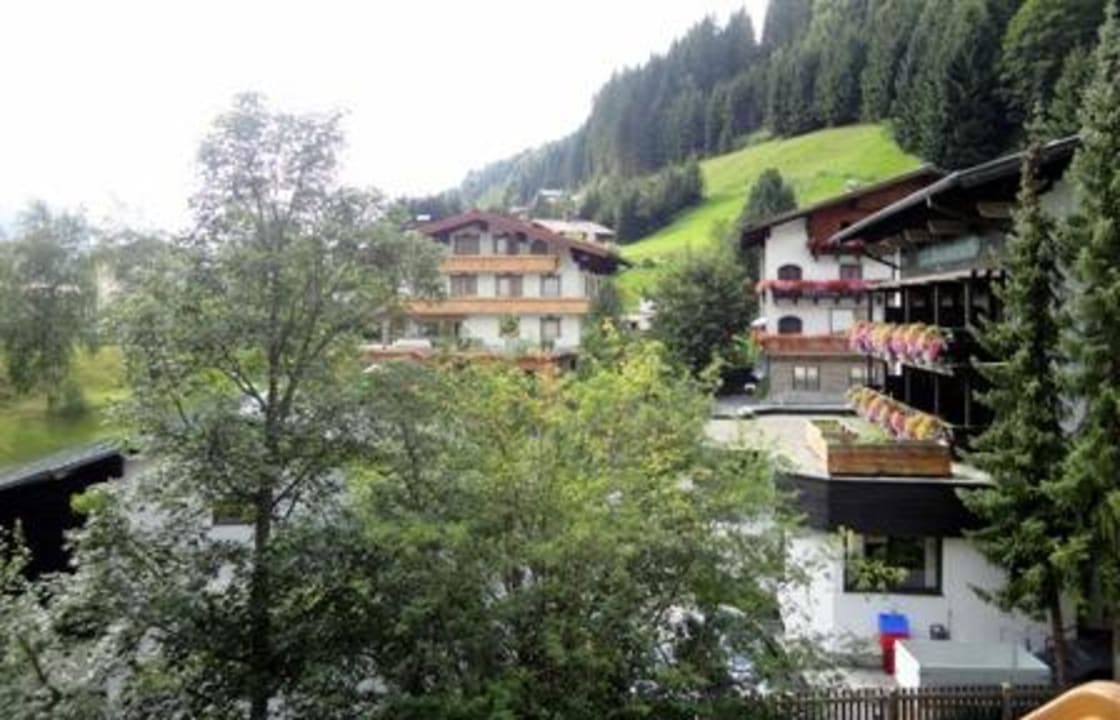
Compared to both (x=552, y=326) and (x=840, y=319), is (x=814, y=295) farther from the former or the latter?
(x=552, y=326)

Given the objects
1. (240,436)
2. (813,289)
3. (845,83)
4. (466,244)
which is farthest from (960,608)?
(845,83)

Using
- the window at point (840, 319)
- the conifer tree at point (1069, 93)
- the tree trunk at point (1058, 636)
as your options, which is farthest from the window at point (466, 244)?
the tree trunk at point (1058, 636)

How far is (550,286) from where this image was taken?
49.6 meters

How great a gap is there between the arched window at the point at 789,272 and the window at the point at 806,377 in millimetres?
4815

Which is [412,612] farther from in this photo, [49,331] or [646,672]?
[49,331]

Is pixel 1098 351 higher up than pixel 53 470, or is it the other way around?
pixel 1098 351

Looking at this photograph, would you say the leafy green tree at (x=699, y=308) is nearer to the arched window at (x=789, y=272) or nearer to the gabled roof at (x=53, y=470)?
the arched window at (x=789, y=272)

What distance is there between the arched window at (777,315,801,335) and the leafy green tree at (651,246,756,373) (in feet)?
20.3

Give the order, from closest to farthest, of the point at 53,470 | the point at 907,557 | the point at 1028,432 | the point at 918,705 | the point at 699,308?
the point at 918,705 < the point at 53,470 < the point at 1028,432 < the point at 907,557 < the point at 699,308

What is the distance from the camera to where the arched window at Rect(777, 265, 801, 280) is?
171 feet

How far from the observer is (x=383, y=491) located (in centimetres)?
1135

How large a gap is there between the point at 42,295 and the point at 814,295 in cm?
3627

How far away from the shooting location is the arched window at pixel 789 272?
171ft

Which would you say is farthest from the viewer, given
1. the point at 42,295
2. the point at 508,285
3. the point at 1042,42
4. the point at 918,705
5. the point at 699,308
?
the point at 1042,42
